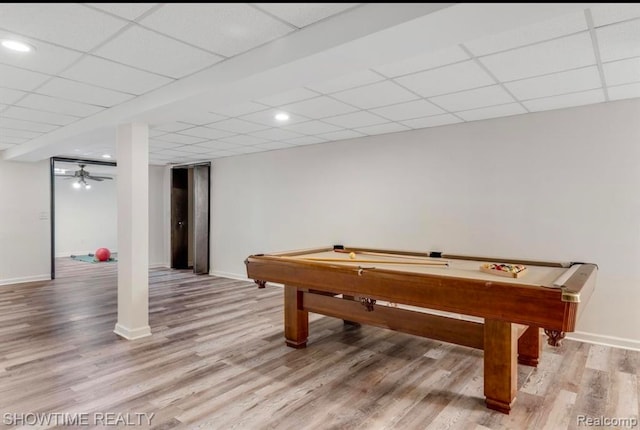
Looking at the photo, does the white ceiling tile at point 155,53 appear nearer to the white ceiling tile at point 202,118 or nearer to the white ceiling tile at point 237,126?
the white ceiling tile at point 202,118

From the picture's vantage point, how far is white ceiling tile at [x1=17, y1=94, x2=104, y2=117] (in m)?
3.47

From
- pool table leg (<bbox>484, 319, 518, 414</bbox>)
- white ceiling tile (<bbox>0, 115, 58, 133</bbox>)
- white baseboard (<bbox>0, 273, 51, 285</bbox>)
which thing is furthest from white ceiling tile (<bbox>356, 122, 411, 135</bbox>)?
white baseboard (<bbox>0, 273, 51, 285</bbox>)

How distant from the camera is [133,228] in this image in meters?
3.74

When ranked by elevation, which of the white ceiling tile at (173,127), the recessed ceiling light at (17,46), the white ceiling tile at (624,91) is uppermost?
the white ceiling tile at (624,91)

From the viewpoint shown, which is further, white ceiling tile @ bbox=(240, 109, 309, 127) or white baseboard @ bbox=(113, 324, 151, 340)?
white ceiling tile @ bbox=(240, 109, 309, 127)

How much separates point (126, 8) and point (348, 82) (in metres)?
1.66

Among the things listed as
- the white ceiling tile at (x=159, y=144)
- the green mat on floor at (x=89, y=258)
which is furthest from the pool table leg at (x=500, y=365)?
the green mat on floor at (x=89, y=258)

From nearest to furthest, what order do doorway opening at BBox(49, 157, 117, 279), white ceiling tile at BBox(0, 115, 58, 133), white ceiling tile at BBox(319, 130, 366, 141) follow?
white ceiling tile at BBox(0, 115, 58, 133) < white ceiling tile at BBox(319, 130, 366, 141) < doorway opening at BBox(49, 157, 117, 279)

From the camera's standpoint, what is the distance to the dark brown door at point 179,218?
819cm

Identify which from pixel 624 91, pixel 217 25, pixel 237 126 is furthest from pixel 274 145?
pixel 624 91

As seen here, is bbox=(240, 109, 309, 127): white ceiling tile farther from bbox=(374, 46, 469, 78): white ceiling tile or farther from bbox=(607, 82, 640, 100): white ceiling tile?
bbox=(607, 82, 640, 100): white ceiling tile

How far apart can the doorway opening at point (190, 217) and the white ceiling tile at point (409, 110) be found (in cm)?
444

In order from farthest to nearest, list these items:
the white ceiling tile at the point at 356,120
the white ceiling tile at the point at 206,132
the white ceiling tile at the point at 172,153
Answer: the white ceiling tile at the point at 172,153 → the white ceiling tile at the point at 206,132 → the white ceiling tile at the point at 356,120

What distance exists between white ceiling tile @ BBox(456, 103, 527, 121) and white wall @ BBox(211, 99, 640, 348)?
140 mm
